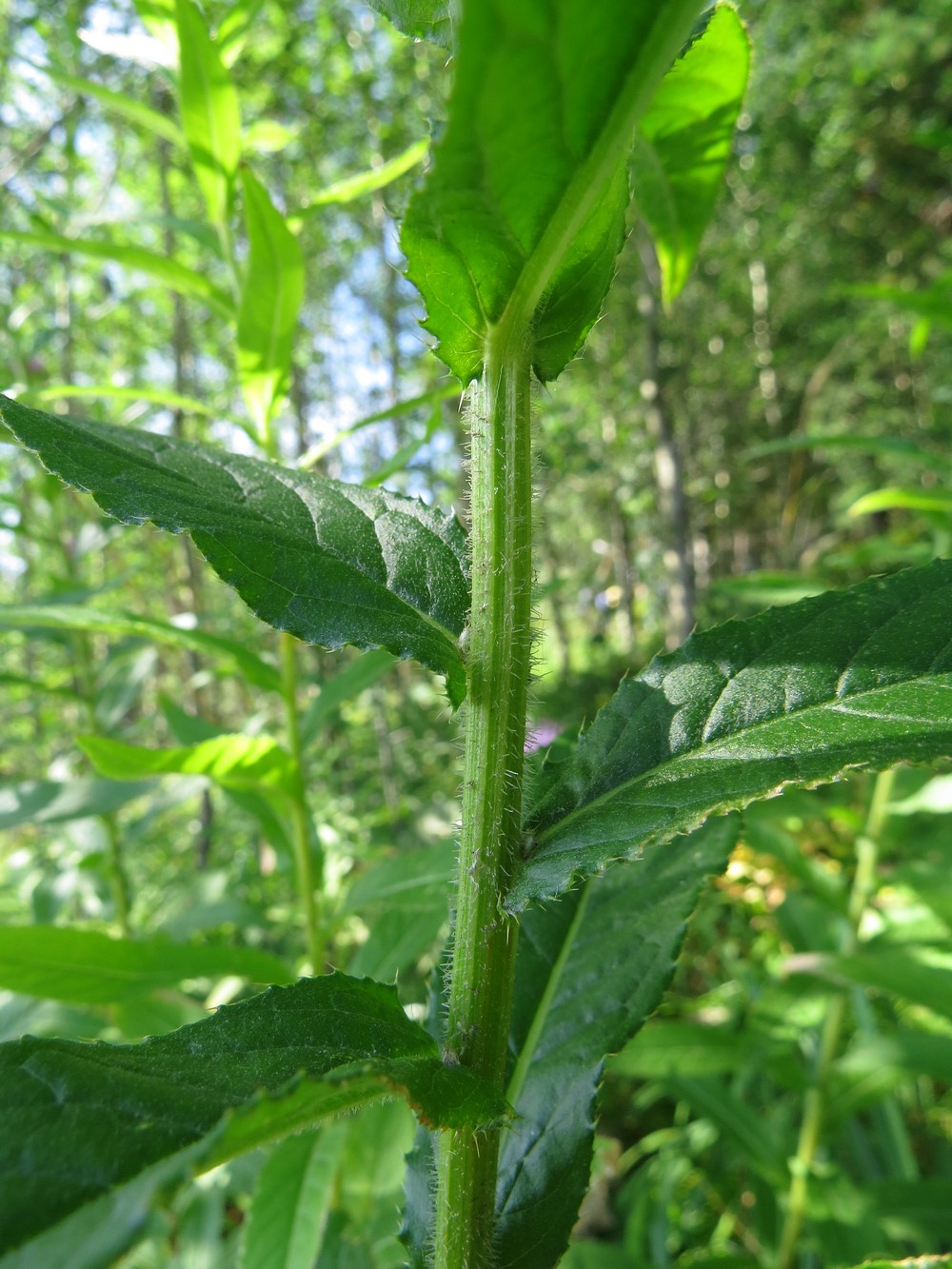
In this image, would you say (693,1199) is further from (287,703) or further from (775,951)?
(287,703)

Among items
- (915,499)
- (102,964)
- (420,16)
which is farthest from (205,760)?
(915,499)

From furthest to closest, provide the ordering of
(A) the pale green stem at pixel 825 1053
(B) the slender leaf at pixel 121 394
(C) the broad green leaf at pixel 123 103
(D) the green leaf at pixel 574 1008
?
(A) the pale green stem at pixel 825 1053, (C) the broad green leaf at pixel 123 103, (B) the slender leaf at pixel 121 394, (D) the green leaf at pixel 574 1008

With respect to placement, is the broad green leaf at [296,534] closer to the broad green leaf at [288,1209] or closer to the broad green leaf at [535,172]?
the broad green leaf at [535,172]

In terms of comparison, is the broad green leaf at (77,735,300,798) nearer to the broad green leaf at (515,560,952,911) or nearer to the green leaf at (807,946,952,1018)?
the broad green leaf at (515,560,952,911)

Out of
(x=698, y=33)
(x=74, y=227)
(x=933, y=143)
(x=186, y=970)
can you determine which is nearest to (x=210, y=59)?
(x=698, y=33)

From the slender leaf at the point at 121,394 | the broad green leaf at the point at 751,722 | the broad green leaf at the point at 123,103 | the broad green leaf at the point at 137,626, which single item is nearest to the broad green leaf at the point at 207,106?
the broad green leaf at the point at 123,103

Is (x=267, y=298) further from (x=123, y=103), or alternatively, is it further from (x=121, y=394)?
(x=123, y=103)

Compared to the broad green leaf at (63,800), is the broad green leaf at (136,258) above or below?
above

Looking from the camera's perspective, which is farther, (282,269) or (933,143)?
(933,143)
